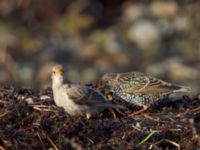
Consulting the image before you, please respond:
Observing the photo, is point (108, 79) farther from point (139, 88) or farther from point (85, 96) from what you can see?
point (85, 96)

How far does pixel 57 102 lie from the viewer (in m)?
9.52

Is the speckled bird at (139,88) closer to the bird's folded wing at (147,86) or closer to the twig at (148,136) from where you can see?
the bird's folded wing at (147,86)

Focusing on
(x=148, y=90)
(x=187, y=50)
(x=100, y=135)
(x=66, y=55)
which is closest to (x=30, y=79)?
(x=66, y=55)

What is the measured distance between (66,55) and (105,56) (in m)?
0.88

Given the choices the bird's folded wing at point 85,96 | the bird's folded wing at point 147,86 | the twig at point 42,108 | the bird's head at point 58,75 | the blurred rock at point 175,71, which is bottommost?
the twig at point 42,108

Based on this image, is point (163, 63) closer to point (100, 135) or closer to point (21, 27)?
point (21, 27)

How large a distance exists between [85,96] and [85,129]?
75 centimetres

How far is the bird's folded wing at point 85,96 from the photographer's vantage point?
9516mm

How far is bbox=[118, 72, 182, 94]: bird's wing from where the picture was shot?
423 inches

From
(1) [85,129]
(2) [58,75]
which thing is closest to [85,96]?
(2) [58,75]

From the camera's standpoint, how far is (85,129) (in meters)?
8.90

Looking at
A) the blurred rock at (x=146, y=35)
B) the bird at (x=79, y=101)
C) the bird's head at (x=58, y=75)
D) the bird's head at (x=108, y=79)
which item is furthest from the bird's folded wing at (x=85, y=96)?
the blurred rock at (x=146, y=35)

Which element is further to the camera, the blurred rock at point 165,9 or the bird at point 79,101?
the blurred rock at point 165,9

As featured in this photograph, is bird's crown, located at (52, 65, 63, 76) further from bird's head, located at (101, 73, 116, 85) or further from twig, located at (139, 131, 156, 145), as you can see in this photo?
twig, located at (139, 131, 156, 145)
